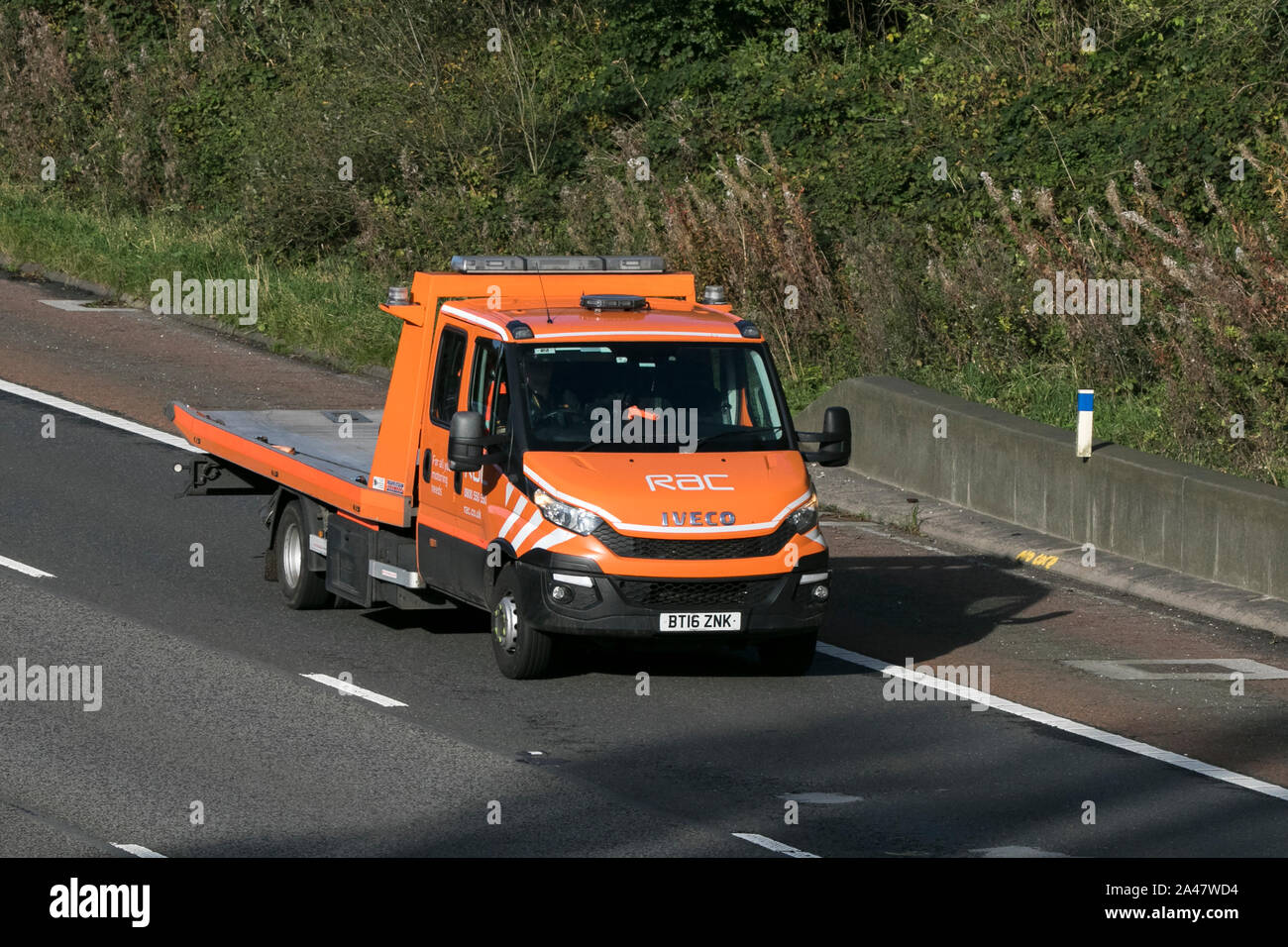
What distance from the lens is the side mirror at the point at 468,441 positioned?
1224cm

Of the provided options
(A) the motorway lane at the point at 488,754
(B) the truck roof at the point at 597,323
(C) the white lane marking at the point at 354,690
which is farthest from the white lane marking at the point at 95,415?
(C) the white lane marking at the point at 354,690

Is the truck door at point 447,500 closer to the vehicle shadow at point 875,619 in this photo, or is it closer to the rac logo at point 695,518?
the vehicle shadow at point 875,619

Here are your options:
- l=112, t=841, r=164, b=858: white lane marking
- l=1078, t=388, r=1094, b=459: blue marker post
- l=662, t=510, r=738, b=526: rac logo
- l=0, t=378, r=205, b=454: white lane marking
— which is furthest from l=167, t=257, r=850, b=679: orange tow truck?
l=0, t=378, r=205, b=454: white lane marking

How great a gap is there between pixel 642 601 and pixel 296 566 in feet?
11.2

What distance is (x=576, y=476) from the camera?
12.1 meters

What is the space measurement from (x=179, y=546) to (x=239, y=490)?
970 mm

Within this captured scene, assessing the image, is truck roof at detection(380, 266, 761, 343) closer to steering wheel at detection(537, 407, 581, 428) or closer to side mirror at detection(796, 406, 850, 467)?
steering wheel at detection(537, 407, 581, 428)

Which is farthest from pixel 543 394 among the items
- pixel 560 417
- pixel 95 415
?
pixel 95 415

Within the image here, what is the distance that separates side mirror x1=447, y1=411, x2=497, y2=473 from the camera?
12242mm

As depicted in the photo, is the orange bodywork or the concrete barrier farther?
the concrete barrier

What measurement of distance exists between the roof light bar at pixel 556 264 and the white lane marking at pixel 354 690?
284 cm

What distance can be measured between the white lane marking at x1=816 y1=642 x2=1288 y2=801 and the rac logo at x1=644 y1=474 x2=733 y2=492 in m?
1.88

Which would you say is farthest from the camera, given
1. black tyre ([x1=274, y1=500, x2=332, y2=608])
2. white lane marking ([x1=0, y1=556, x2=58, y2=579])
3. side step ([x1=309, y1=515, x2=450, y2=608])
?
white lane marking ([x1=0, y1=556, x2=58, y2=579])

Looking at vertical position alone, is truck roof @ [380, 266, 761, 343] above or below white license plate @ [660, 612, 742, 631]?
above
